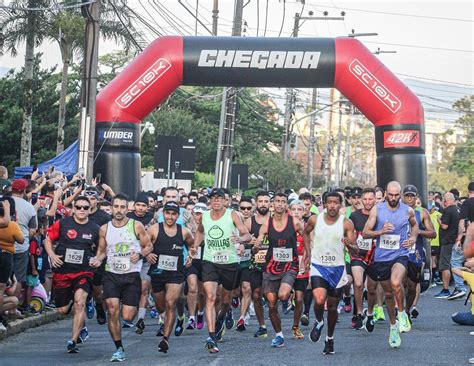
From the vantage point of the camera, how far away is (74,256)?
12.8m

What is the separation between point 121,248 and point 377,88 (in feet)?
38.9

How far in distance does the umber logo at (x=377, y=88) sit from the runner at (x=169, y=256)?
1067cm

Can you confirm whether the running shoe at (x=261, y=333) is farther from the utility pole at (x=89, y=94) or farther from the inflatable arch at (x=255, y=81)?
the inflatable arch at (x=255, y=81)

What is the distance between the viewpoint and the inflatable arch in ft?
74.5

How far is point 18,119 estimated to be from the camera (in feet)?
135

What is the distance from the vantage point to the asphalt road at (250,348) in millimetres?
11691

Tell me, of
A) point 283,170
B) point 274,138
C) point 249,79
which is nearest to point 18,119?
point 283,170

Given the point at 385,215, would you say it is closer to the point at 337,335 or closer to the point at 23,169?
the point at 337,335

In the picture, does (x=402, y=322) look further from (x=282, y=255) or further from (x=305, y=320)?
(x=305, y=320)

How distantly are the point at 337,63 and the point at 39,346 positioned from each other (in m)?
11.7

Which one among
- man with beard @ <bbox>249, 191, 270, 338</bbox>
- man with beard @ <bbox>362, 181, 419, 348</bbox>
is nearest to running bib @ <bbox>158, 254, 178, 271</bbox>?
man with beard @ <bbox>249, 191, 270, 338</bbox>

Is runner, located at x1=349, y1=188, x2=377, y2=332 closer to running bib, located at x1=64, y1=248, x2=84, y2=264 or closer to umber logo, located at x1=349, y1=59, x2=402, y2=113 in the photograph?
running bib, located at x1=64, y1=248, x2=84, y2=264

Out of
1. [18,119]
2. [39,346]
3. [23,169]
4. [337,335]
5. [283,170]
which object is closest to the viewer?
[39,346]

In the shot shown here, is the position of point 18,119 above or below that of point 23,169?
above
